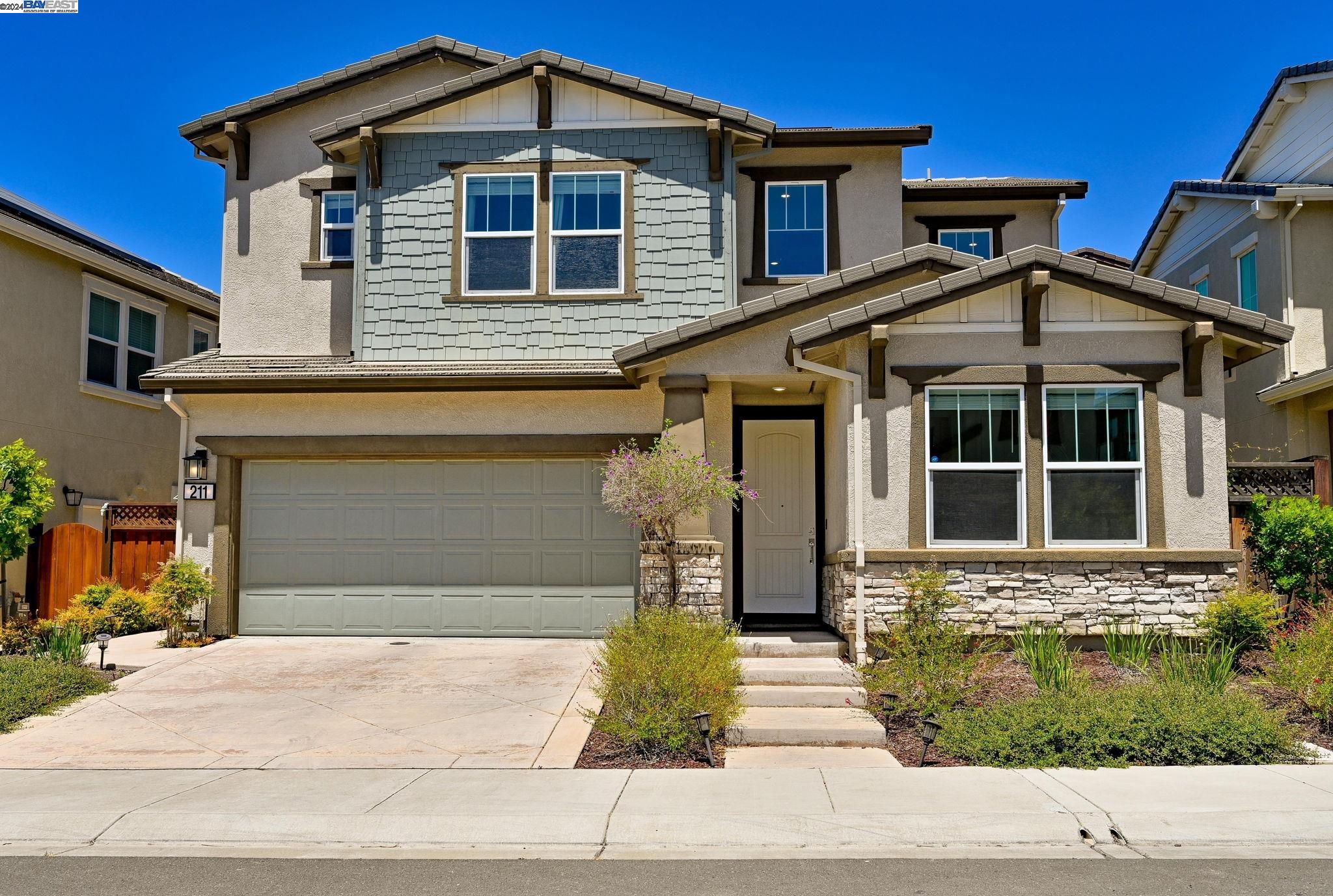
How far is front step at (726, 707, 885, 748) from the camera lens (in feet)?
29.0

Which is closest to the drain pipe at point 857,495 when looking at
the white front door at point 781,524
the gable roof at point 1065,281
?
the gable roof at point 1065,281

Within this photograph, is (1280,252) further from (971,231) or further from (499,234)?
(499,234)

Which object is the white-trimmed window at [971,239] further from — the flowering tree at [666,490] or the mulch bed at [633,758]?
the mulch bed at [633,758]

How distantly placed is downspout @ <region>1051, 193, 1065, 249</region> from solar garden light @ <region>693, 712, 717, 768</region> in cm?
1028

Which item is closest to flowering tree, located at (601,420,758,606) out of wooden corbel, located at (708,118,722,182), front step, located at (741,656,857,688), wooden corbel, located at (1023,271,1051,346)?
front step, located at (741,656,857,688)

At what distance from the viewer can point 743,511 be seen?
43.8 ft

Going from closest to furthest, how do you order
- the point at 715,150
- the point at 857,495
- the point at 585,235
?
the point at 857,495 < the point at 715,150 < the point at 585,235

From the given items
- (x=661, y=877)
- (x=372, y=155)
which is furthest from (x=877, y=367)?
(x=372, y=155)

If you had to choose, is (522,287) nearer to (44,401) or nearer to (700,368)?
(700,368)

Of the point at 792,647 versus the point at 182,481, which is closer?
the point at 792,647

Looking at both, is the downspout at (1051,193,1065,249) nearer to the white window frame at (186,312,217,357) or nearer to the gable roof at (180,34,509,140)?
the gable roof at (180,34,509,140)

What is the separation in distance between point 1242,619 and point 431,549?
30.6ft

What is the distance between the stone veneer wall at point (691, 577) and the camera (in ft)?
37.7

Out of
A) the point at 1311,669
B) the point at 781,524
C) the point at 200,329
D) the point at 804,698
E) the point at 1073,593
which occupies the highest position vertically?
the point at 200,329
